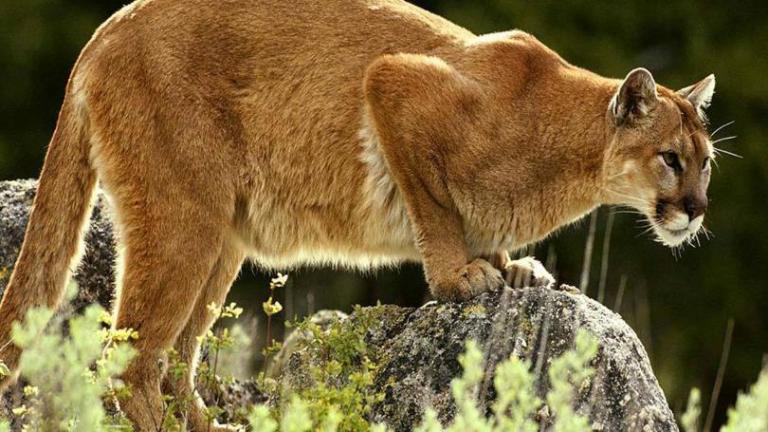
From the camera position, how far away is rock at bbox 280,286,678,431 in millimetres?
5445

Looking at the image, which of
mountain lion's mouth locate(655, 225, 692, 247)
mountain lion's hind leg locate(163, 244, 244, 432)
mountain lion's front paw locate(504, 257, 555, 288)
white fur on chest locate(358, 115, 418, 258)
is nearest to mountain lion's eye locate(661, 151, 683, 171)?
mountain lion's mouth locate(655, 225, 692, 247)

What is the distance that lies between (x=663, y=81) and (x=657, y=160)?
7.54 metres

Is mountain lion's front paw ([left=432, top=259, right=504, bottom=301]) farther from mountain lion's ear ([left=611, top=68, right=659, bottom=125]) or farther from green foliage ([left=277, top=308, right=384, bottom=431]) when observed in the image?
mountain lion's ear ([left=611, top=68, right=659, bottom=125])

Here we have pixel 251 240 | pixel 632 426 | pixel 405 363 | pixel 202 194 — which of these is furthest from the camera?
pixel 251 240

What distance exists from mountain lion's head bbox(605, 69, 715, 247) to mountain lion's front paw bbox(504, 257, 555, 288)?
19.4 inches

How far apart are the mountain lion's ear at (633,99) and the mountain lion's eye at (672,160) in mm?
220

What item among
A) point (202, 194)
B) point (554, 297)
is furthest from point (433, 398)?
point (202, 194)

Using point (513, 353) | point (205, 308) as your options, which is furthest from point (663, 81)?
point (513, 353)

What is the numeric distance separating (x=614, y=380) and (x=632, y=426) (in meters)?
0.20

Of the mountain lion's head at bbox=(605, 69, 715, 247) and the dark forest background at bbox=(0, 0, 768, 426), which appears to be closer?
the mountain lion's head at bbox=(605, 69, 715, 247)

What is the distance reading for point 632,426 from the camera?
17.6 ft

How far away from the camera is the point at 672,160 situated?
6.47 meters

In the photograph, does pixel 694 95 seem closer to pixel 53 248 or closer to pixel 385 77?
pixel 385 77

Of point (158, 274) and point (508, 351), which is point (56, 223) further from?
point (508, 351)
